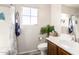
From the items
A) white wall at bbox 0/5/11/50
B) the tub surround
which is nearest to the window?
white wall at bbox 0/5/11/50

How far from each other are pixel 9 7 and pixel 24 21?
0.91 ft

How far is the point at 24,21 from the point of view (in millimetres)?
1544

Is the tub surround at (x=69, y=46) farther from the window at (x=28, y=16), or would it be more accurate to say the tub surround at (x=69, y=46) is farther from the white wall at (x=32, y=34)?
the window at (x=28, y=16)

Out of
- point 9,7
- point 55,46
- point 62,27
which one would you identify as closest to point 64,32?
point 62,27

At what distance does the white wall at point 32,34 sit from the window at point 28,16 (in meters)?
0.06

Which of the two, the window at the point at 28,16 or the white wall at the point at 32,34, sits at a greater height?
the window at the point at 28,16

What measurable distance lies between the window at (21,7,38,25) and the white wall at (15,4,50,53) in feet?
0.20

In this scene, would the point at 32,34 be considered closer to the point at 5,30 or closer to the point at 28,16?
the point at 28,16

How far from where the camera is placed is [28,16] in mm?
1549

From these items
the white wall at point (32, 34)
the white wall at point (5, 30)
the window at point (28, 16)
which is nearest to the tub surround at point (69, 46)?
the white wall at point (32, 34)

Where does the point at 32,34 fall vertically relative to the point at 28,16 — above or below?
below

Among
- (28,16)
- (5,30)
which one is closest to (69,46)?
(28,16)

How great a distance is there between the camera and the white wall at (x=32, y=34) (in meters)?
1.58

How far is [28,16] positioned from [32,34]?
0.89ft
